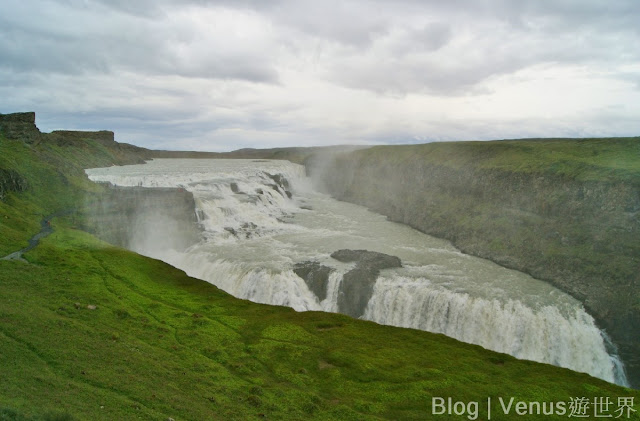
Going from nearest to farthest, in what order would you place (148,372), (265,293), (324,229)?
(148,372) → (265,293) → (324,229)

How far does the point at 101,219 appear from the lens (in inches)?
1959

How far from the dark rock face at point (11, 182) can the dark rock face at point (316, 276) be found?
3280 cm

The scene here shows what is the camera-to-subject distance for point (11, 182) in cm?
4850

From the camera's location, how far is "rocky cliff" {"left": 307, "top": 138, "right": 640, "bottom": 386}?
116 feet

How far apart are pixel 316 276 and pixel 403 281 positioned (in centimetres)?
779

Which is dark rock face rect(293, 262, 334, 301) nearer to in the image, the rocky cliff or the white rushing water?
the white rushing water

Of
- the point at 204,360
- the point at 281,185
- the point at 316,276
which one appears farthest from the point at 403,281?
the point at 281,185

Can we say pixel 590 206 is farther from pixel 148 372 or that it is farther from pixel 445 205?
pixel 148 372

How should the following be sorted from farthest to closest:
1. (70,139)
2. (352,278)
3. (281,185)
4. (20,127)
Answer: (70,139) < (281,185) < (20,127) < (352,278)

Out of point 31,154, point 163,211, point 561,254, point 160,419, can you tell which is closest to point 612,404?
point 160,419

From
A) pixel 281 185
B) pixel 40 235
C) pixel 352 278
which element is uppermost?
pixel 281 185

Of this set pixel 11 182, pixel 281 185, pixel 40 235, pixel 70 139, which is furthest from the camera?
pixel 70 139

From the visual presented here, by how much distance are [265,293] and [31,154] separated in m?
46.9

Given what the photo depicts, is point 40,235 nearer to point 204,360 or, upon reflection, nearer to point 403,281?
point 204,360
